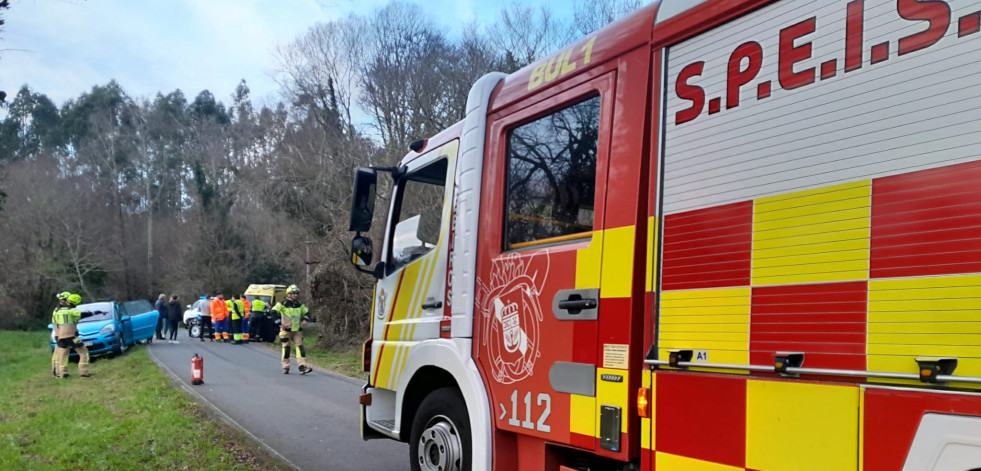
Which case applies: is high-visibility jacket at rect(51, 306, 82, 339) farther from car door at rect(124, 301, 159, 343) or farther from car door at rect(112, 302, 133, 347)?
car door at rect(124, 301, 159, 343)

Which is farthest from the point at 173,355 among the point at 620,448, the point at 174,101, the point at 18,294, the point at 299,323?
the point at 174,101

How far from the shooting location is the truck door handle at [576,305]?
3.11m

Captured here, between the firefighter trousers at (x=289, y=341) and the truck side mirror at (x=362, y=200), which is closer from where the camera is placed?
the truck side mirror at (x=362, y=200)

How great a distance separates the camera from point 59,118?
58.1 m

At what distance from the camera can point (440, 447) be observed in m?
4.16

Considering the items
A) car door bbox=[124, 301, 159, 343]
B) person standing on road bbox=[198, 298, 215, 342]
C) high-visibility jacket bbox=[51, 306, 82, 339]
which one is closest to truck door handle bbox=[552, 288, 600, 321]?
high-visibility jacket bbox=[51, 306, 82, 339]

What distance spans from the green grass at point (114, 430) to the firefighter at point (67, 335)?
1.98 feet

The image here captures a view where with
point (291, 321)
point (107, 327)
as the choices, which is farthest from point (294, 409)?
point (107, 327)

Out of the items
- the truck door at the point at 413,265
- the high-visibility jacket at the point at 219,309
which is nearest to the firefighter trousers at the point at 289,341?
the truck door at the point at 413,265

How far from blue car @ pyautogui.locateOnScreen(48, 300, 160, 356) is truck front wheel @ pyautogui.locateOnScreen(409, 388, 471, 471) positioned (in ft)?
46.1

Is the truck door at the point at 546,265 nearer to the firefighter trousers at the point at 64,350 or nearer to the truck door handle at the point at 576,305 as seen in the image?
the truck door handle at the point at 576,305

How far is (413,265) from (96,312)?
16167 mm

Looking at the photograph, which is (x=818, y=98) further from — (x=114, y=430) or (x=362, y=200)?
(x=114, y=430)

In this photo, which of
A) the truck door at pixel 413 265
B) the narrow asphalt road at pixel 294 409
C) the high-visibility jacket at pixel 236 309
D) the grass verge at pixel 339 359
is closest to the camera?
the truck door at pixel 413 265
